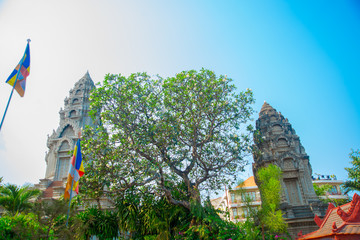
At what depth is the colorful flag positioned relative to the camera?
11453 millimetres

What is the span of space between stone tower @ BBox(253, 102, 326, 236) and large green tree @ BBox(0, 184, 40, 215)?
17131 mm

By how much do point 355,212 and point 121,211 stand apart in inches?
461

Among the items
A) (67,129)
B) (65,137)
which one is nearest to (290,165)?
(65,137)

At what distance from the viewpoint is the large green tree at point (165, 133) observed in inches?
624

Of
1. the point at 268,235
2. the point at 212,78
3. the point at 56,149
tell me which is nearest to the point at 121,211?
the point at 268,235

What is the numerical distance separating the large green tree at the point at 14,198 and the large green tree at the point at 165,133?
713 cm

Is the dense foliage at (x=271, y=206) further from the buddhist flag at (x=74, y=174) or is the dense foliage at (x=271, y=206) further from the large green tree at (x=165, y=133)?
the buddhist flag at (x=74, y=174)

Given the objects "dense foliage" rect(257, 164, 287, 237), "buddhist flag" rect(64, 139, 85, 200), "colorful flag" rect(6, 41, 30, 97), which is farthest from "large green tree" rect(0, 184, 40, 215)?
"dense foliage" rect(257, 164, 287, 237)

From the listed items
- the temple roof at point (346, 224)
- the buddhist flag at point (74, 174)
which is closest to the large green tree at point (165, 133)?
the buddhist flag at point (74, 174)

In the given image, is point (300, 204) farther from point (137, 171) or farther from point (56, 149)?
point (56, 149)

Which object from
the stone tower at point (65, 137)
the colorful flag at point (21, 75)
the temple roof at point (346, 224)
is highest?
the stone tower at point (65, 137)

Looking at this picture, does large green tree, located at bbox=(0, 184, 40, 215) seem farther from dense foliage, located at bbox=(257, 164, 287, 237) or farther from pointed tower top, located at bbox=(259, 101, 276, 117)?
pointed tower top, located at bbox=(259, 101, 276, 117)

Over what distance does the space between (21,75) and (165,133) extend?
790 centimetres

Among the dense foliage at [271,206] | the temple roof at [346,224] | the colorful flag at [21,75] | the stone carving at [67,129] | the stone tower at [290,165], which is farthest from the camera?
the stone carving at [67,129]
